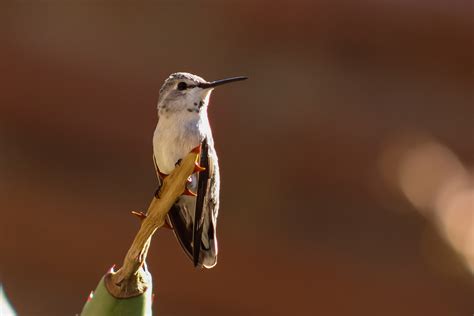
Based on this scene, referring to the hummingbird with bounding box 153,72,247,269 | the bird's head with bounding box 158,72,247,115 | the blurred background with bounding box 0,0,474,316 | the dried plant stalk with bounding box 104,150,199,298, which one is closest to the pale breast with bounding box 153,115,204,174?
the hummingbird with bounding box 153,72,247,269

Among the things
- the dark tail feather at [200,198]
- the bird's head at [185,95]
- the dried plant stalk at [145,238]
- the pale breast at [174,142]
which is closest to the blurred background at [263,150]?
the bird's head at [185,95]

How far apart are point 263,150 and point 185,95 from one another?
9.72 ft

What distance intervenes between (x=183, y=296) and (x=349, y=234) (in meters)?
1.11

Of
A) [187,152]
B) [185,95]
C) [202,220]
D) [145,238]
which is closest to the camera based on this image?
[145,238]

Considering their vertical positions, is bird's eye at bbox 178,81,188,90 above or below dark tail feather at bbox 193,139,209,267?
above

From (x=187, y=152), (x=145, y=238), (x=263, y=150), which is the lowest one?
(x=263, y=150)

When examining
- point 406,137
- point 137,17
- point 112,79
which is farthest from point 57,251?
point 406,137

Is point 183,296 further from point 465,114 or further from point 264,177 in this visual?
A: point 465,114

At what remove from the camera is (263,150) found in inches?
204

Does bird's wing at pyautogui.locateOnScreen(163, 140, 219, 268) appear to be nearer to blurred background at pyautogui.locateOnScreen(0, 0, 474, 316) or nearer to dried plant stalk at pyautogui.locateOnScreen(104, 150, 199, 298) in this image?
Result: dried plant stalk at pyautogui.locateOnScreen(104, 150, 199, 298)

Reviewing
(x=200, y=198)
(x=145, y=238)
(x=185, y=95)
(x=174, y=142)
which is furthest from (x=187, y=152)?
(x=145, y=238)

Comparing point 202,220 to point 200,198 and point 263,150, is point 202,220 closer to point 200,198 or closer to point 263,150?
point 200,198

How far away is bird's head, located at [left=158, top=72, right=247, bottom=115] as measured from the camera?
2.20 m

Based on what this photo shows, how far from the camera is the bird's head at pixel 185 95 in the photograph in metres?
2.20
